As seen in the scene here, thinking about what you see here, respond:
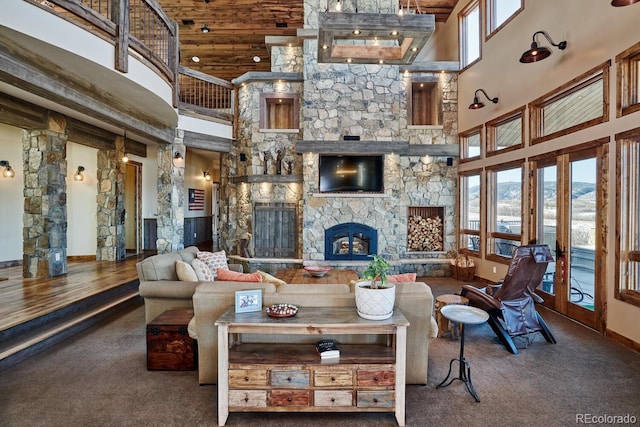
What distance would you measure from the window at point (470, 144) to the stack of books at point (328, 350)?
5.64 m

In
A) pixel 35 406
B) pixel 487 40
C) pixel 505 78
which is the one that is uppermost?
pixel 487 40

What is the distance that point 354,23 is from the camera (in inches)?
129

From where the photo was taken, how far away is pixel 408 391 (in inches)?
104

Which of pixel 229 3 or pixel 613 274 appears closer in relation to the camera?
pixel 613 274

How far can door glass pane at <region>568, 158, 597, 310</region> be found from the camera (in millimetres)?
4066

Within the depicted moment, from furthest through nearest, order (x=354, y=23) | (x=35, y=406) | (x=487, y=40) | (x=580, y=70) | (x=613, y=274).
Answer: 1. (x=487, y=40)
2. (x=580, y=70)
3. (x=613, y=274)
4. (x=354, y=23)
5. (x=35, y=406)

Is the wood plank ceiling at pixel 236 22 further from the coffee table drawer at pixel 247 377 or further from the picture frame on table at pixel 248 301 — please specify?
the coffee table drawer at pixel 247 377

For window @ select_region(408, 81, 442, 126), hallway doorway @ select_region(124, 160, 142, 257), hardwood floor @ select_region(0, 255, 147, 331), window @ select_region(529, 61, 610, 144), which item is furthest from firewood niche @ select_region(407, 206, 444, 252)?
hallway doorway @ select_region(124, 160, 142, 257)

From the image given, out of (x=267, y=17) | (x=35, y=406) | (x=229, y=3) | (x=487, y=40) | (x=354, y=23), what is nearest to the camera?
(x=35, y=406)

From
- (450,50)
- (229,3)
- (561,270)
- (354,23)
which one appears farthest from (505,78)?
(229,3)

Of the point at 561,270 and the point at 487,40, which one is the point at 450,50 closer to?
the point at 487,40

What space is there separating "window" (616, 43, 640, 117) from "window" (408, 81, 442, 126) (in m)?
3.89

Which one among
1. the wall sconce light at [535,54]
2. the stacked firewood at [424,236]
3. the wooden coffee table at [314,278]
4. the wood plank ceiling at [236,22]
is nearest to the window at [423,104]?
the wood plank ceiling at [236,22]

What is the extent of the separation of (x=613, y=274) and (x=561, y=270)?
0.82 metres
